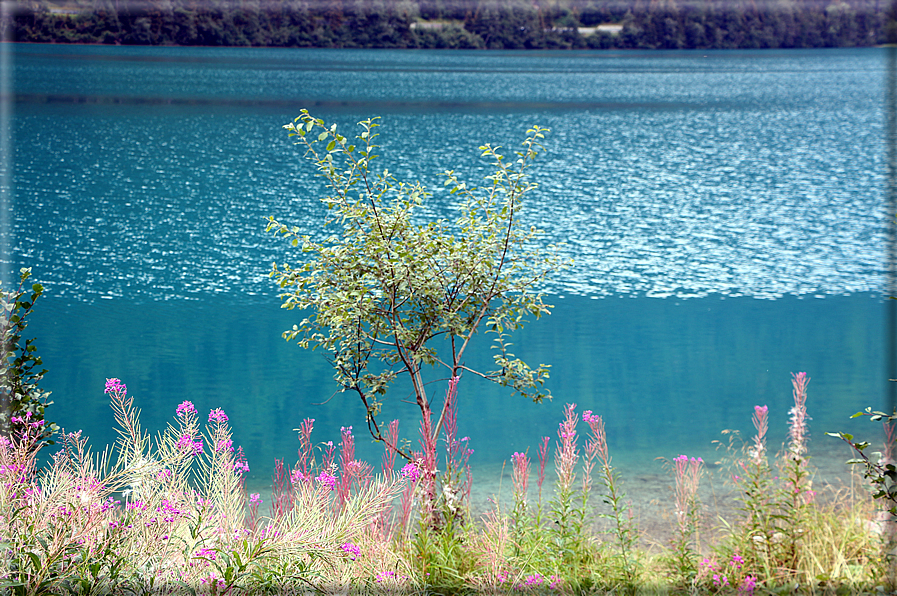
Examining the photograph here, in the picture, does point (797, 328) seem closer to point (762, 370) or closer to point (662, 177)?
point (762, 370)

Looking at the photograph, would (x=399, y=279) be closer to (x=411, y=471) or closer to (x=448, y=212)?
(x=411, y=471)

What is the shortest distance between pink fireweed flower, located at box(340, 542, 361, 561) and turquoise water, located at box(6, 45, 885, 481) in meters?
3.72

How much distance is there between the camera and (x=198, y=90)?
34.6m

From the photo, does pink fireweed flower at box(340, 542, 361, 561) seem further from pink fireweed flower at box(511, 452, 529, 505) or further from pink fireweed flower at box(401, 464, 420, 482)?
pink fireweed flower at box(511, 452, 529, 505)

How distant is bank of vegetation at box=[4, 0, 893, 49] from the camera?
68.9ft

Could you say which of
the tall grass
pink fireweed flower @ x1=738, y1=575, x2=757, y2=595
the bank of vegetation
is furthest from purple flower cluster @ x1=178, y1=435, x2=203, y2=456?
the bank of vegetation

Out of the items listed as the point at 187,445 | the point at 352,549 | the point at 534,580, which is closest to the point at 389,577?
the point at 352,549

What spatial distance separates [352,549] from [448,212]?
1472 cm

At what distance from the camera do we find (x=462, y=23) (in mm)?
27422

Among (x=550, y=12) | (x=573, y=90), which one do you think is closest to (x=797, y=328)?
(x=550, y=12)

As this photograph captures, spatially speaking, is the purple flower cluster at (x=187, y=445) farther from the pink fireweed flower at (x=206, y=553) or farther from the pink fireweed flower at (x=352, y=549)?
the pink fireweed flower at (x=352, y=549)

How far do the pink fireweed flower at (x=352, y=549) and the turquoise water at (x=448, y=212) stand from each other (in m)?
3.72

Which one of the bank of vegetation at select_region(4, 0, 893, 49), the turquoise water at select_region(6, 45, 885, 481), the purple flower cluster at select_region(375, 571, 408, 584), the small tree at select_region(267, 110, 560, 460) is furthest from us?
the bank of vegetation at select_region(4, 0, 893, 49)

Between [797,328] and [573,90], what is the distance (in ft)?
99.9
